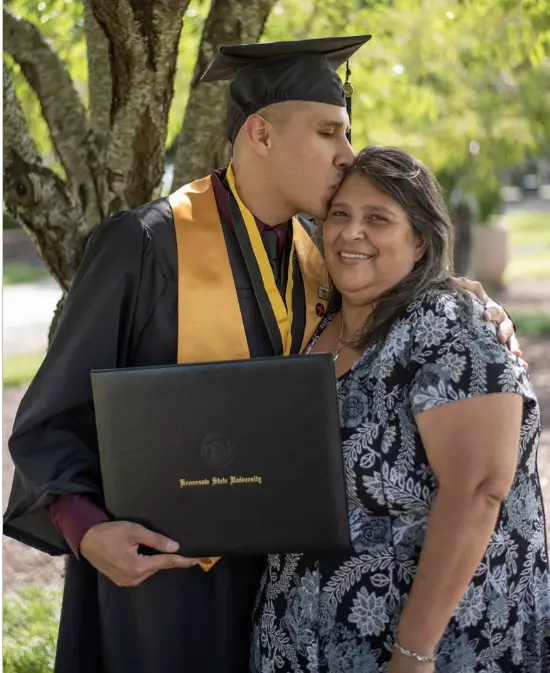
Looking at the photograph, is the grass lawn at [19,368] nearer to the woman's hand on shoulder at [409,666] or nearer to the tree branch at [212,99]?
the tree branch at [212,99]

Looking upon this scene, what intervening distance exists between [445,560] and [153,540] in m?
0.63

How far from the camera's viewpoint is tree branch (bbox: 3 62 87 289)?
14.0 feet

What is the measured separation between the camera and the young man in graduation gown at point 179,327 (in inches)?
103

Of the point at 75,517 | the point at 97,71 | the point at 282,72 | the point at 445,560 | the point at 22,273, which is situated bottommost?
the point at 445,560

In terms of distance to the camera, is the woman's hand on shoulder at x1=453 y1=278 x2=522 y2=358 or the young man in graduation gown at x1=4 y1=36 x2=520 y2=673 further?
the young man in graduation gown at x1=4 y1=36 x2=520 y2=673

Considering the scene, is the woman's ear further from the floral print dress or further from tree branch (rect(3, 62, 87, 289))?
tree branch (rect(3, 62, 87, 289))

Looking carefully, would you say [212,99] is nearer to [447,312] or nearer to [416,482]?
[447,312]

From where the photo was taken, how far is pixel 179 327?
268cm

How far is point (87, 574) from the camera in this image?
109 inches

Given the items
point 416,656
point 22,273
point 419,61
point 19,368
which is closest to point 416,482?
point 416,656

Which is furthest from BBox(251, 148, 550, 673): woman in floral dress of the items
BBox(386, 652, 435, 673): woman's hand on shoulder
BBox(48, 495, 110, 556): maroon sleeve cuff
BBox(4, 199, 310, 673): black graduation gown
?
BBox(48, 495, 110, 556): maroon sleeve cuff

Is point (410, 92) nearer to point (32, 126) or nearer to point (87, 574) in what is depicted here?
point (32, 126)

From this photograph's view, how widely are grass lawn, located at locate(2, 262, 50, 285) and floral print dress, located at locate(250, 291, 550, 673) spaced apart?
1734 centimetres

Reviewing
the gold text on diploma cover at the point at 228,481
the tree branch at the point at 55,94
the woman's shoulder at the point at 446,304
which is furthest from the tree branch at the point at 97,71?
the gold text on diploma cover at the point at 228,481
